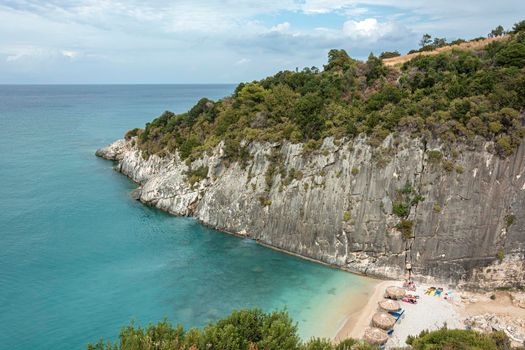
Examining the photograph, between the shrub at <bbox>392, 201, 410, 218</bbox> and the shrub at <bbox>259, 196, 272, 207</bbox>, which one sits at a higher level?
the shrub at <bbox>392, 201, 410, 218</bbox>

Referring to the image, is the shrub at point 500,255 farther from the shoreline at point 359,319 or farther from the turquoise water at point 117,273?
the turquoise water at point 117,273

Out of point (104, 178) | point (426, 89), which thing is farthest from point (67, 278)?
point (426, 89)

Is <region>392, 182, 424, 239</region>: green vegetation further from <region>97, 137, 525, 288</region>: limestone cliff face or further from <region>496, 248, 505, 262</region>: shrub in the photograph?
<region>496, 248, 505, 262</region>: shrub

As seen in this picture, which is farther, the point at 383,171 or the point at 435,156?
the point at 383,171

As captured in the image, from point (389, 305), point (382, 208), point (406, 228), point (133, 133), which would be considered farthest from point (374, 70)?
point (133, 133)

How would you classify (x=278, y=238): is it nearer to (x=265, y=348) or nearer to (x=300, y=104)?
(x=300, y=104)

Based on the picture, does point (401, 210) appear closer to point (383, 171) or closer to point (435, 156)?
point (383, 171)

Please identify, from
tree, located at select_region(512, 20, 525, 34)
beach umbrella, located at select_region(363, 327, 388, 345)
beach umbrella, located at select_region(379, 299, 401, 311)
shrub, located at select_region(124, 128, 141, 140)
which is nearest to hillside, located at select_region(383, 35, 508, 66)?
tree, located at select_region(512, 20, 525, 34)
